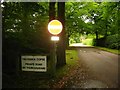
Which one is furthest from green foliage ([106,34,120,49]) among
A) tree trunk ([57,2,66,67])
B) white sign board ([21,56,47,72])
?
white sign board ([21,56,47,72])

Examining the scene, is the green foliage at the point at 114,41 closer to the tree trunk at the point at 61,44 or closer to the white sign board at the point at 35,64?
the tree trunk at the point at 61,44

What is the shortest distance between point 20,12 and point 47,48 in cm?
283

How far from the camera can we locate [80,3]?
110 feet

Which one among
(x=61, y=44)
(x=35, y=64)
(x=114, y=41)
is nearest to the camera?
(x=35, y=64)

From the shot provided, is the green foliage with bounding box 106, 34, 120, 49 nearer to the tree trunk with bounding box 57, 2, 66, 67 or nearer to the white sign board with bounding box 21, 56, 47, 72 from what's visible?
the tree trunk with bounding box 57, 2, 66, 67

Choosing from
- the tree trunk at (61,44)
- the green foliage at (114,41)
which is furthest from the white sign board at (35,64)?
the green foliage at (114,41)

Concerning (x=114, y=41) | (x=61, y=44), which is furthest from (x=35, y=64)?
(x=114, y=41)

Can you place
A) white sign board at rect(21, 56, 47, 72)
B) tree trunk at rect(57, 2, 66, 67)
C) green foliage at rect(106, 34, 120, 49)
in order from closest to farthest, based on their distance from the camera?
1. white sign board at rect(21, 56, 47, 72)
2. tree trunk at rect(57, 2, 66, 67)
3. green foliage at rect(106, 34, 120, 49)

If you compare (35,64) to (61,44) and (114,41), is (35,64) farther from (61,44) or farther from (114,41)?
A: (114,41)

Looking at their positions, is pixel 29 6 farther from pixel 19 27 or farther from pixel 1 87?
pixel 1 87

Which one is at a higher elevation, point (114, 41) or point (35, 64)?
point (114, 41)

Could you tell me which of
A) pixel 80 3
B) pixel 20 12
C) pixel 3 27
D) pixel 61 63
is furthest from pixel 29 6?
pixel 80 3

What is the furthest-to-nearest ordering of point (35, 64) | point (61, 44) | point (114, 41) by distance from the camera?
point (114, 41) → point (61, 44) → point (35, 64)

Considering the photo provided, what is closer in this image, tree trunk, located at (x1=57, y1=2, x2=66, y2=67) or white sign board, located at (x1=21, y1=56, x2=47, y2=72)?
white sign board, located at (x1=21, y1=56, x2=47, y2=72)
